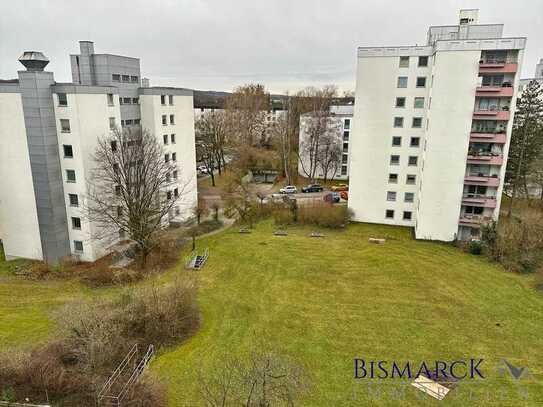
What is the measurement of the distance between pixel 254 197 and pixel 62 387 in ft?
105

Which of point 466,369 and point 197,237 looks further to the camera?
point 197,237

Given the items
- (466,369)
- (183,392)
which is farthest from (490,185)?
(183,392)

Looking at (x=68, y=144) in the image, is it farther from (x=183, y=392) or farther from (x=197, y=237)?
(x=183, y=392)

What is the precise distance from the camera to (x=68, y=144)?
32.3 metres

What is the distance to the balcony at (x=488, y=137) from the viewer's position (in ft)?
113

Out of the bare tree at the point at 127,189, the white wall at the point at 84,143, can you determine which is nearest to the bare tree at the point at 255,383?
the bare tree at the point at 127,189

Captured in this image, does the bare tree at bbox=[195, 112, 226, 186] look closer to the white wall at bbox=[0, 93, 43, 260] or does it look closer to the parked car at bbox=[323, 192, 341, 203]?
the parked car at bbox=[323, 192, 341, 203]

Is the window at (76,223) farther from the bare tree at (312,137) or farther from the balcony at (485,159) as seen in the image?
the bare tree at (312,137)

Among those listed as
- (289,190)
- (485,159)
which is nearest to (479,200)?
(485,159)

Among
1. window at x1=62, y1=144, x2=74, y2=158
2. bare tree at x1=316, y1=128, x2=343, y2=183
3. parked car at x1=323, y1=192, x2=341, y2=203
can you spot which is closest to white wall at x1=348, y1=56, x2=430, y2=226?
parked car at x1=323, y1=192, x2=341, y2=203

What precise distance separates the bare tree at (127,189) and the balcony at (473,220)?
91.2 ft

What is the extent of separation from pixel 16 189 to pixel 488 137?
1655 inches

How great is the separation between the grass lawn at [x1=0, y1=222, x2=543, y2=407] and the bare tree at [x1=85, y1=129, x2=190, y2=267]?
5522 millimetres

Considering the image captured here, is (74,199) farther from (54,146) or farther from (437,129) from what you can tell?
(437,129)
